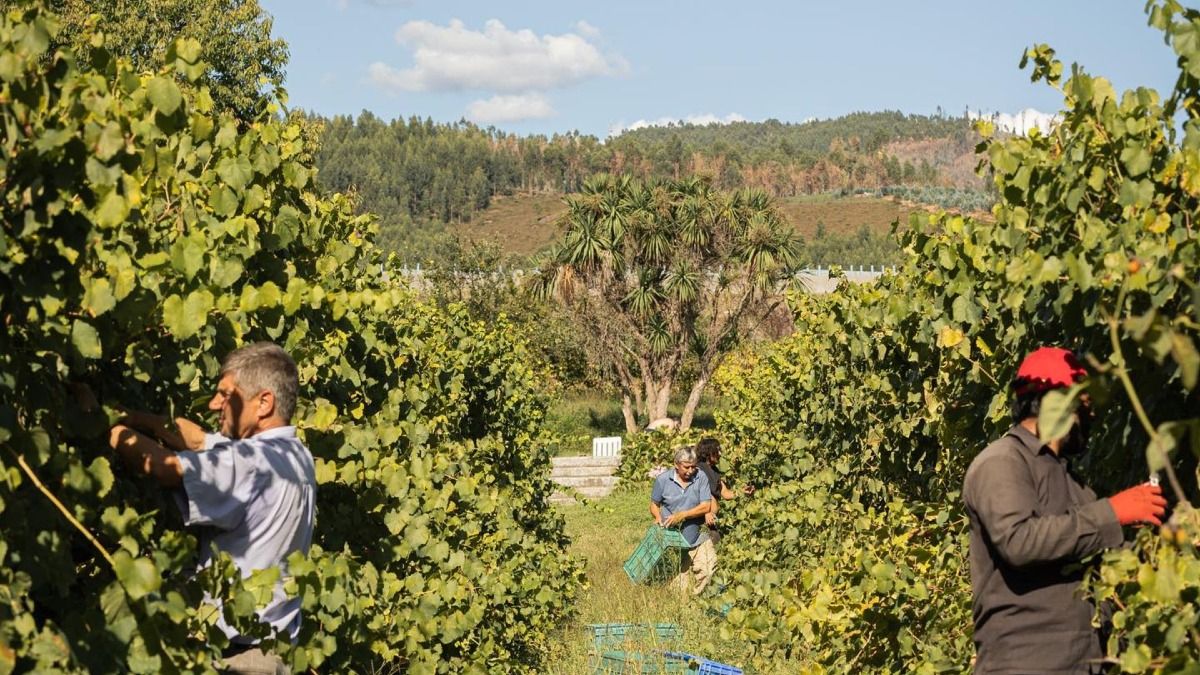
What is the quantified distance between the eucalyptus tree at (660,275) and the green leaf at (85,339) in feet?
107

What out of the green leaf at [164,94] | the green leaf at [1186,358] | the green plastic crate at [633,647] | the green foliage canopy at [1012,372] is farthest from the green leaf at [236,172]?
the green plastic crate at [633,647]

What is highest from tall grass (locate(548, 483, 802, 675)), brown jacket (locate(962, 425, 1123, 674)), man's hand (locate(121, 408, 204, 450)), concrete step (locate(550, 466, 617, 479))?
man's hand (locate(121, 408, 204, 450))

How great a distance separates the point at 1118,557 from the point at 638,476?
22.2m

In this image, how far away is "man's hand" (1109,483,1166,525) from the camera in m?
3.15

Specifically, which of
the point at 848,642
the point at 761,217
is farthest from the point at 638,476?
the point at 848,642

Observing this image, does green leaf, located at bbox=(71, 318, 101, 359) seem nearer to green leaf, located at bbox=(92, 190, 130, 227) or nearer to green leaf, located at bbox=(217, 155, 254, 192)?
green leaf, located at bbox=(92, 190, 130, 227)

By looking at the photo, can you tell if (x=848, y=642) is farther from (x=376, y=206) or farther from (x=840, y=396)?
(x=376, y=206)

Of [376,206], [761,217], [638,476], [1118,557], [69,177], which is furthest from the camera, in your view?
[376,206]

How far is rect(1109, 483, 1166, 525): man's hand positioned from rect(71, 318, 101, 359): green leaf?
2.27 meters

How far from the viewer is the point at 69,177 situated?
8.01ft

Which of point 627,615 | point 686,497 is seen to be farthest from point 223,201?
point 686,497

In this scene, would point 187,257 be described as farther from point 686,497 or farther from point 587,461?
point 587,461

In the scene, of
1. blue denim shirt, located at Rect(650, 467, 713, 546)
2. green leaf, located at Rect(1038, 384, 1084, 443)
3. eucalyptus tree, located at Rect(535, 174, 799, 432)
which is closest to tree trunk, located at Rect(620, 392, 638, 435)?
eucalyptus tree, located at Rect(535, 174, 799, 432)

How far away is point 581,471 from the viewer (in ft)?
81.5
